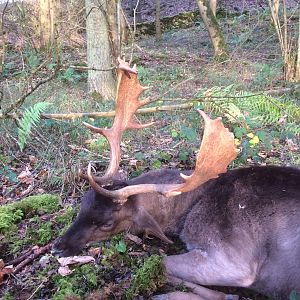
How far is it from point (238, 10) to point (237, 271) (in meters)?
24.1

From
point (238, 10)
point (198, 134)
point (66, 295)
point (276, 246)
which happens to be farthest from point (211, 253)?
point (238, 10)

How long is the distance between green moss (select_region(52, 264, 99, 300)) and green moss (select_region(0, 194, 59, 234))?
1157 mm

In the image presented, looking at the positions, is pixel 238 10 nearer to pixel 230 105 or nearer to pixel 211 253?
pixel 230 105

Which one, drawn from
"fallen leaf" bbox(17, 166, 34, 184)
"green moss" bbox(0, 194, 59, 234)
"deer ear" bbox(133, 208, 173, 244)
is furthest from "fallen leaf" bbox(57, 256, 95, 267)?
"fallen leaf" bbox(17, 166, 34, 184)

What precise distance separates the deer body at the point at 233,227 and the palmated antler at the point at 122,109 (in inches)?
11.7

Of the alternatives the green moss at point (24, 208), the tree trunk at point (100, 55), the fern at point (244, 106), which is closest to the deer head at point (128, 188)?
the green moss at point (24, 208)

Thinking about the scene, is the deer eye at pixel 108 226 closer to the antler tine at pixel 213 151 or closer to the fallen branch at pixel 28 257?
the fallen branch at pixel 28 257

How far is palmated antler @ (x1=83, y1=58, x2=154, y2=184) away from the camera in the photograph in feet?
15.3

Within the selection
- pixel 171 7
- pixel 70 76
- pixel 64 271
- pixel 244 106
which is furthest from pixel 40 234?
pixel 171 7

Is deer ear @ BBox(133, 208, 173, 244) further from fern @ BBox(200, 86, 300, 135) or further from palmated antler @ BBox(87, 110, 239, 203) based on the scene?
fern @ BBox(200, 86, 300, 135)

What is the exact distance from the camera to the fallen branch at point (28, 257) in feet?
14.2

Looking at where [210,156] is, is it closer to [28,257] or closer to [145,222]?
[145,222]

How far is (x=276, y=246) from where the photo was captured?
4.13 m

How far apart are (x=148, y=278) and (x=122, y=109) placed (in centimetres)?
177
